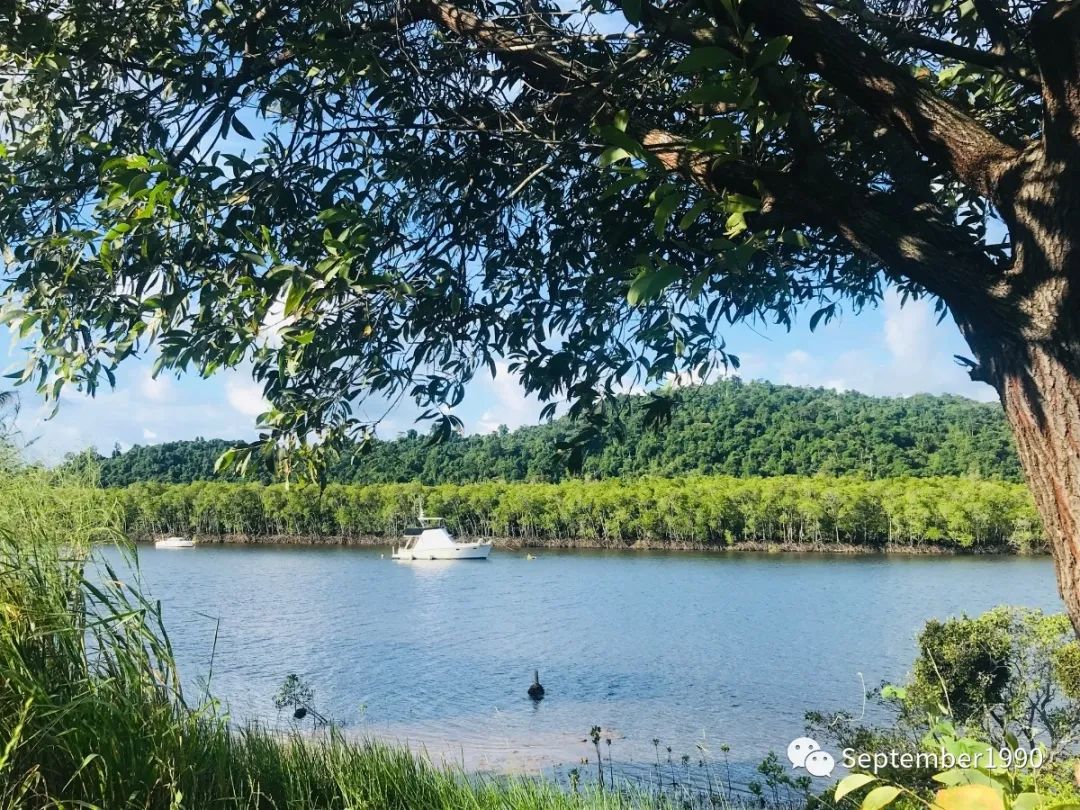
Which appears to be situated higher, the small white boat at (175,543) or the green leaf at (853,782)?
the green leaf at (853,782)

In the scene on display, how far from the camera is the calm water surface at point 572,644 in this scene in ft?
39.9

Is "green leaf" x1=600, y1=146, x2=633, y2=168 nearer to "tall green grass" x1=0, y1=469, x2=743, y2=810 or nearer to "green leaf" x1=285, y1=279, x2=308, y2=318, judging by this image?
"green leaf" x1=285, y1=279, x2=308, y2=318

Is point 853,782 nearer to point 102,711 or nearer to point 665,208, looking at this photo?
point 665,208

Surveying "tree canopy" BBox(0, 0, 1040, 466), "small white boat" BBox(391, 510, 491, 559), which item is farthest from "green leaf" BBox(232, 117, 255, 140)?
"small white boat" BBox(391, 510, 491, 559)

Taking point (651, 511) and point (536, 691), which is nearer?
point (536, 691)

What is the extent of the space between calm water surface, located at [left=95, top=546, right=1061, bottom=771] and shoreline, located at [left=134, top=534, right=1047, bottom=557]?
6571mm

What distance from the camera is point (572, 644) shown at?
2009cm

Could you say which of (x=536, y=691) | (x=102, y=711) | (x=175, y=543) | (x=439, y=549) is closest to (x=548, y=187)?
(x=102, y=711)

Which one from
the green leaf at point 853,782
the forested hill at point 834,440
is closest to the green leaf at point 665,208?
the green leaf at point 853,782

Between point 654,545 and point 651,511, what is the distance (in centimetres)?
278

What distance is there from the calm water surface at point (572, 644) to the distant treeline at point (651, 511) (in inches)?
192

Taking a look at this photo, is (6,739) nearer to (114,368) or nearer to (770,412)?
(114,368)

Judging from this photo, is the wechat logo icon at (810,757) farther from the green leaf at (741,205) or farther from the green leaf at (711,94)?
the green leaf at (711,94)

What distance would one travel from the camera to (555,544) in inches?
2265
